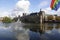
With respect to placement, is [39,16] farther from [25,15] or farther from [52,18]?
[25,15]

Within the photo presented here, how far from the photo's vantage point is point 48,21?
94.9 metres

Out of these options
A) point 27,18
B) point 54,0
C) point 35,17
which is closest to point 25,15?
point 27,18

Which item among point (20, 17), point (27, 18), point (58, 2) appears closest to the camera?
point (58, 2)

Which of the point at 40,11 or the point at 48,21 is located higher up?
the point at 40,11

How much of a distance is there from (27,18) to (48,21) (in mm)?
14602

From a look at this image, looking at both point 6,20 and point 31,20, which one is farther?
point 6,20

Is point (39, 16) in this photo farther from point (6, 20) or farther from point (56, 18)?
point (6, 20)

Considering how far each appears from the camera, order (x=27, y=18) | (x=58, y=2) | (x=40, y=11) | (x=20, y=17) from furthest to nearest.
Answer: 1. (x=20, y=17)
2. (x=27, y=18)
3. (x=40, y=11)
4. (x=58, y=2)

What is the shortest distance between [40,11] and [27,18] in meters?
16.6

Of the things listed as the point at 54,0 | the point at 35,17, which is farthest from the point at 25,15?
the point at 54,0

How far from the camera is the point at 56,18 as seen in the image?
98.6 meters

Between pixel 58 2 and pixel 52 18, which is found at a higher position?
pixel 58 2

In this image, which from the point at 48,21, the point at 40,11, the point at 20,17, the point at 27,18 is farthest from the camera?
the point at 20,17

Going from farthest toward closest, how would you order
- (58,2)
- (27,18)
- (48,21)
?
(27,18) < (48,21) < (58,2)
